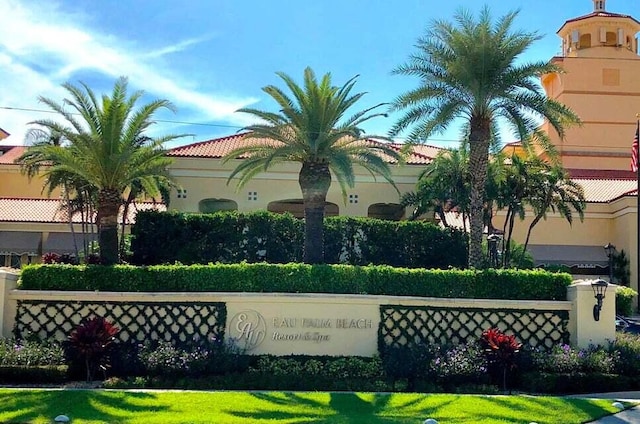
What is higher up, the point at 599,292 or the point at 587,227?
the point at 587,227

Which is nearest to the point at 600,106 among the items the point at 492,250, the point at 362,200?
the point at 362,200

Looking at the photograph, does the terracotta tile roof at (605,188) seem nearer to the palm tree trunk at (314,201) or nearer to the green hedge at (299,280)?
the green hedge at (299,280)

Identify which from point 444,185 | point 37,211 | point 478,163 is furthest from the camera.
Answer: point 37,211

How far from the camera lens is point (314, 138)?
2320 centimetres

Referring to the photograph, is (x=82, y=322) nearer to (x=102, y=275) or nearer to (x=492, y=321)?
(x=102, y=275)

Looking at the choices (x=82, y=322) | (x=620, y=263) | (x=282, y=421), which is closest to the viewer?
(x=282, y=421)

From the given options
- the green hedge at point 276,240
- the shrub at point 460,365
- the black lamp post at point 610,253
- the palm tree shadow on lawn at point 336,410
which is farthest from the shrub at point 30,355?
the black lamp post at point 610,253

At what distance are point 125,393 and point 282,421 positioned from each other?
3.89 metres

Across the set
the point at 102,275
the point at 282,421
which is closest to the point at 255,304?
the point at 102,275

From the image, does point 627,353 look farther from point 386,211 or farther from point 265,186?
point 386,211

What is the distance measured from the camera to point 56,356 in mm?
18828

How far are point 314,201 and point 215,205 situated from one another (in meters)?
15.7

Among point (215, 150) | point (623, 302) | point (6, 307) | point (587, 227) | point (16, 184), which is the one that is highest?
point (215, 150)

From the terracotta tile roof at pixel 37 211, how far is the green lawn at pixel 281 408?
2535 cm
